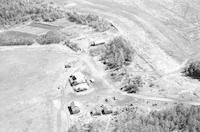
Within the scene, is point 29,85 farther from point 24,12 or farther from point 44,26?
point 24,12

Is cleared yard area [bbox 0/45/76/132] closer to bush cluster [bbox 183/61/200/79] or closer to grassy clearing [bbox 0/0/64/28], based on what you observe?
grassy clearing [bbox 0/0/64/28]

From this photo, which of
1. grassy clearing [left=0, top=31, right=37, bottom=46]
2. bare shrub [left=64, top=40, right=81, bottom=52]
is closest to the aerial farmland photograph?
bare shrub [left=64, top=40, right=81, bottom=52]

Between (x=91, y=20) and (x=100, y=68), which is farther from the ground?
(x=91, y=20)

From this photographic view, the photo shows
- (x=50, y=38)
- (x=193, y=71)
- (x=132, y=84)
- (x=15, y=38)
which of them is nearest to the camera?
(x=132, y=84)

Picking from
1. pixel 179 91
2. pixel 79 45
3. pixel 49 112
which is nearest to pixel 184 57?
pixel 179 91

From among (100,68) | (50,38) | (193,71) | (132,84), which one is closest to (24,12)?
(50,38)

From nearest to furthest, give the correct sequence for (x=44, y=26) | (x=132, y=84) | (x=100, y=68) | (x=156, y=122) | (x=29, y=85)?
(x=156, y=122), (x=132, y=84), (x=29, y=85), (x=100, y=68), (x=44, y=26)

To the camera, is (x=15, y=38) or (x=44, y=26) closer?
(x=15, y=38)

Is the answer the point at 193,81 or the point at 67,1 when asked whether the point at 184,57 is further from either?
the point at 67,1
